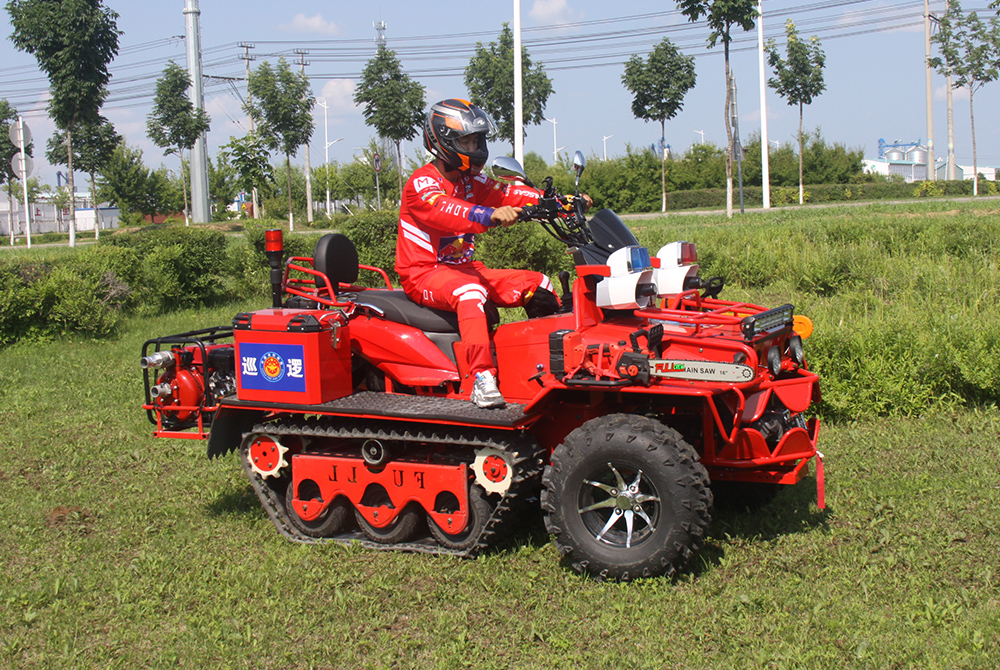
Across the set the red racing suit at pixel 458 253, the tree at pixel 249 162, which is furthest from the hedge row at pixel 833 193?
the red racing suit at pixel 458 253

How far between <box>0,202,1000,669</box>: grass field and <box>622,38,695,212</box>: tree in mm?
32837

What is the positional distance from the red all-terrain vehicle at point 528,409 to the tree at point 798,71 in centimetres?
3744

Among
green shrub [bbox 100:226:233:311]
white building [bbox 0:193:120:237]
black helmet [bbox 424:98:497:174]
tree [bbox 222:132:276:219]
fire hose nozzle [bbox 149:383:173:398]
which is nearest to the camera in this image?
black helmet [bbox 424:98:497:174]

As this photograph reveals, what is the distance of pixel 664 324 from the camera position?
5129mm

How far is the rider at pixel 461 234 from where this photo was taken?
521 centimetres

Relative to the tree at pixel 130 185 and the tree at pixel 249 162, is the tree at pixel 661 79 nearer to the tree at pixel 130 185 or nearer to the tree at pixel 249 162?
the tree at pixel 249 162

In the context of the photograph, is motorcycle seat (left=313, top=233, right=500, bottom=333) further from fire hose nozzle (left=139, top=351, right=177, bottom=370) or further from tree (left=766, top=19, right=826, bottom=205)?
tree (left=766, top=19, right=826, bottom=205)

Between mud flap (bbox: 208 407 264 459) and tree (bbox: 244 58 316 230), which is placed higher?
tree (bbox: 244 58 316 230)

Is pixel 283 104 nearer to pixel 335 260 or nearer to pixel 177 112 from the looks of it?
pixel 177 112

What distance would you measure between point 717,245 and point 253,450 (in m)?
8.70

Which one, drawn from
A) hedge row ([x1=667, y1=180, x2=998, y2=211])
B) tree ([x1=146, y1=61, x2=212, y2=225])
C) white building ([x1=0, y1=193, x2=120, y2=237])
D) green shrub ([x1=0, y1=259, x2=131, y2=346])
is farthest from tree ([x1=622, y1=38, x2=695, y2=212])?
white building ([x1=0, y1=193, x2=120, y2=237])

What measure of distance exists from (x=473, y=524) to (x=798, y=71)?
3933cm

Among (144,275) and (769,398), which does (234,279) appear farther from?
(769,398)

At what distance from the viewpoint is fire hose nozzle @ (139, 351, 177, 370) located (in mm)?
5707
